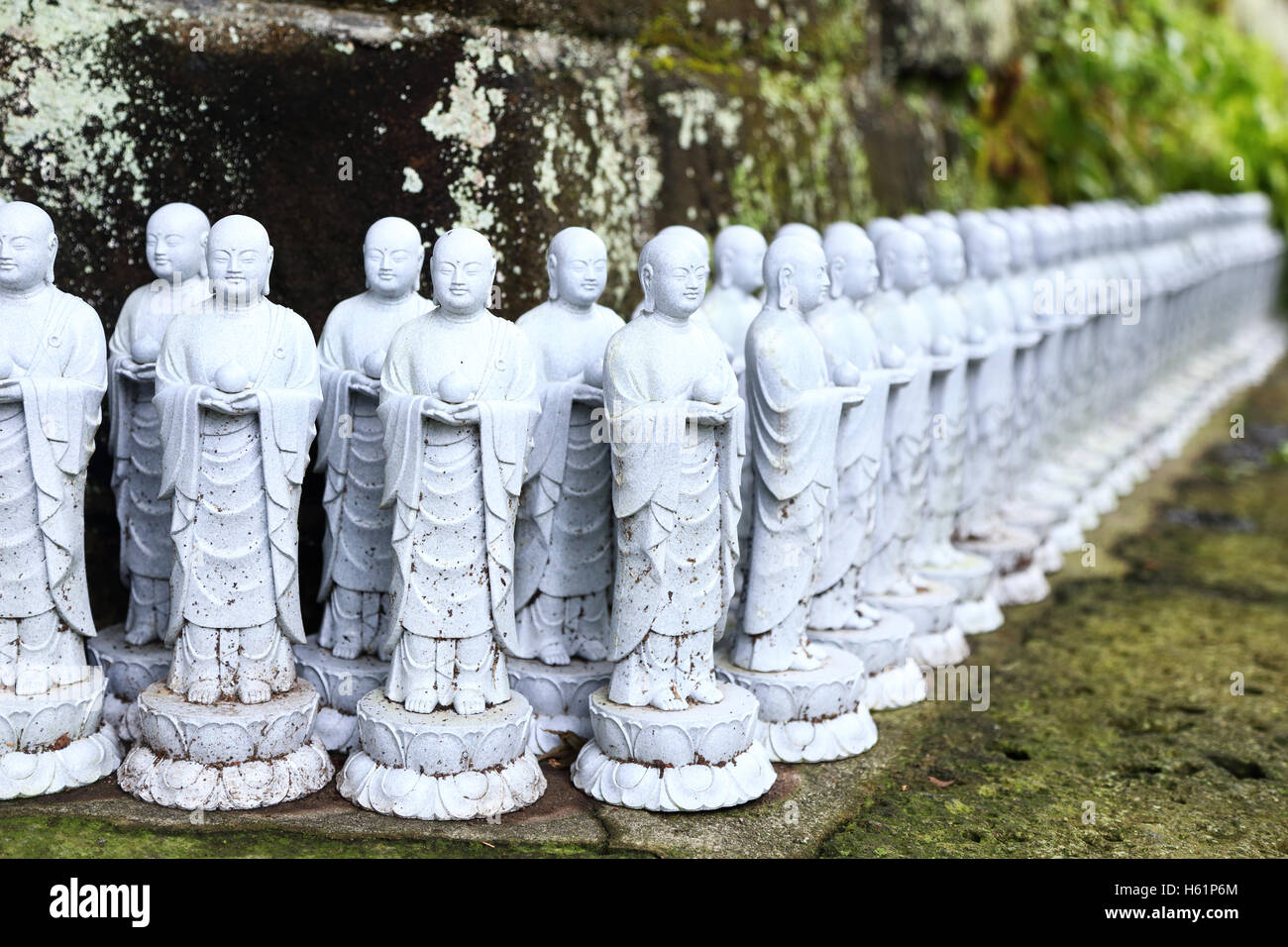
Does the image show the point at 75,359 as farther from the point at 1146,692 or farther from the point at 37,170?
the point at 1146,692

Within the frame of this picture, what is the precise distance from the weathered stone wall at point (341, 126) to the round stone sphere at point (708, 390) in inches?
57.0

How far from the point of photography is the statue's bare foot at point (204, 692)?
177 inches

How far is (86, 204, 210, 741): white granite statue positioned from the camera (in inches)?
194

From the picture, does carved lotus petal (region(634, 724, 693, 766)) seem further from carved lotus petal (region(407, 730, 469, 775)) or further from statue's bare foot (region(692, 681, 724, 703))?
carved lotus petal (region(407, 730, 469, 775))

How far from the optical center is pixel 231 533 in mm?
4449

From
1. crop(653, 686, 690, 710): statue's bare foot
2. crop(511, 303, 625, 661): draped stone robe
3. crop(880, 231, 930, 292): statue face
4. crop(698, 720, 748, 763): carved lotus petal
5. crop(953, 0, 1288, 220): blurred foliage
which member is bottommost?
crop(698, 720, 748, 763): carved lotus petal

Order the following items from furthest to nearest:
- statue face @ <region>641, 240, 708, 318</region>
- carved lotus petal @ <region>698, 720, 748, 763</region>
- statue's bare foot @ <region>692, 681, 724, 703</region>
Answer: statue's bare foot @ <region>692, 681, 724, 703</region>, carved lotus petal @ <region>698, 720, 748, 763</region>, statue face @ <region>641, 240, 708, 318</region>

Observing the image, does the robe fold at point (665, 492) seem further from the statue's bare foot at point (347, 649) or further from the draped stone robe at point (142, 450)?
the draped stone robe at point (142, 450)

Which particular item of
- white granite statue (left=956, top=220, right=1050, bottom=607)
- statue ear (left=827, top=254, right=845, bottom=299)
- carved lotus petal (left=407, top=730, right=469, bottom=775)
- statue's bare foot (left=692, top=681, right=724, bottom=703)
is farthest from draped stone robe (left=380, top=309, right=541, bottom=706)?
white granite statue (left=956, top=220, right=1050, bottom=607)

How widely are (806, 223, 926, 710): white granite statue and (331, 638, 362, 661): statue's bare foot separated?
160 cm

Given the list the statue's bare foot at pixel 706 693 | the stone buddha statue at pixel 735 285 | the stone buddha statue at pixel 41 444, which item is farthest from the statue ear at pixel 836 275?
the stone buddha statue at pixel 41 444

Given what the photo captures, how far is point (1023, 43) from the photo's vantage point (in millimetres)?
11750

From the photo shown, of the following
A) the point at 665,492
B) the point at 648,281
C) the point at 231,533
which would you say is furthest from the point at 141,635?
the point at 648,281

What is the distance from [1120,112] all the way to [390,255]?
34.0ft
